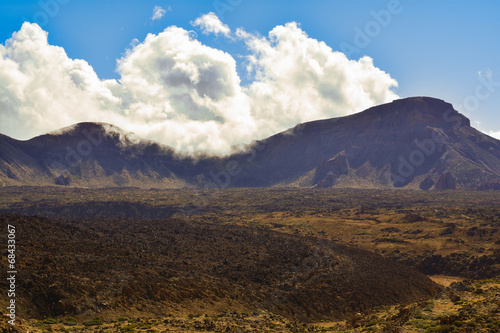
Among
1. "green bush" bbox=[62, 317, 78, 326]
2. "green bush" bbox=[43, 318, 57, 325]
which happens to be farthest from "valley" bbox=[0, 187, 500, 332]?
"green bush" bbox=[62, 317, 78, 326]

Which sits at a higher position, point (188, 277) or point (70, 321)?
point (188, 277)

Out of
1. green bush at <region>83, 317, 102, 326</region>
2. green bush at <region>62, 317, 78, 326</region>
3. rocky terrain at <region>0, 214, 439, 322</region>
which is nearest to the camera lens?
green bush at <region>62, 317, 78, 326</region>

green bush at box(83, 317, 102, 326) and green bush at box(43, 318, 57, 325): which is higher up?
green bush at box(43, 318, 57, 325)

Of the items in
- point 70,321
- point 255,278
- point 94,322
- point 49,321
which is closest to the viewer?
point 49,321

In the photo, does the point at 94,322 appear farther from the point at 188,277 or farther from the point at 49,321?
the point at 188,277

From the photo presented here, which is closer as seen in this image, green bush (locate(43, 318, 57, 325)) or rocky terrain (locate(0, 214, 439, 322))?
green bush (locate(43, 318, 57, 325))

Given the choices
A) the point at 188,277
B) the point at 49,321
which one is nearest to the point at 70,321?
the point at 49,321

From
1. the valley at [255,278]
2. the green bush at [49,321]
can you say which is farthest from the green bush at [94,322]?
the green bush at [49,321]

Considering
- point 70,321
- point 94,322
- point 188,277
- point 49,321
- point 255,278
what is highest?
point 188,277

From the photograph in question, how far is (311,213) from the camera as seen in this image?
100938 millimetres

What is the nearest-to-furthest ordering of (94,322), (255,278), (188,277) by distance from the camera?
(94,322), (188,277), (255,278)

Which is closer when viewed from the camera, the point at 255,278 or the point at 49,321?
the point at 49,321

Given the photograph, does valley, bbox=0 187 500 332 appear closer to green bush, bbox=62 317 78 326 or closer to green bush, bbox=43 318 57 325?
green bush, bbox=43 318 57 325

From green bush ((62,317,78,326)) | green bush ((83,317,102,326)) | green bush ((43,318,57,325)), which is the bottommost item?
green bush ((83,317,102,326))
